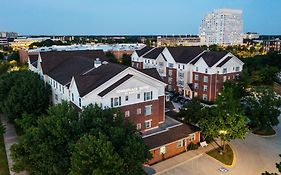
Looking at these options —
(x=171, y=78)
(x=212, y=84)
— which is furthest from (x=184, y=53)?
(x=212, y=84)

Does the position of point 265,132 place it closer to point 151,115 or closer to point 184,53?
point 151,115

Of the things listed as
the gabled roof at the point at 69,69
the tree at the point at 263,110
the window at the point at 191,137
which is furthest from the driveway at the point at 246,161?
the gabled roof at the point at 69,69

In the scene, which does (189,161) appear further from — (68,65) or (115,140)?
(68,65)

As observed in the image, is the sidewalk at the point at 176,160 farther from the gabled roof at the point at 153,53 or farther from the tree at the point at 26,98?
the gabled roof at the point at 153,53

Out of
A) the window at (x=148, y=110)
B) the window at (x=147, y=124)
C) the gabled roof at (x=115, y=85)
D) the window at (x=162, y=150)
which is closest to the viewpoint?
the window at (x=162, y=150)

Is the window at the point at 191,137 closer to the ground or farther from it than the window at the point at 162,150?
farther from it

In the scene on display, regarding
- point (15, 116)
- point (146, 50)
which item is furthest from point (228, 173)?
point (146, 50)

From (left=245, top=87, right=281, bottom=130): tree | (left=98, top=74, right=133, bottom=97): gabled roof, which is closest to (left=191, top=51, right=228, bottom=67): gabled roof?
(left=245, top=87, right=281, bottom=130): tree
